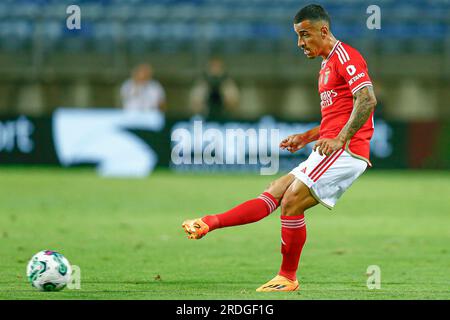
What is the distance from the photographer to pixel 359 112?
7.45 metres

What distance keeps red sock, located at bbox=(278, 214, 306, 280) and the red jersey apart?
678 millimetres

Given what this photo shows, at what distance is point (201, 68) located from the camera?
23375 mm

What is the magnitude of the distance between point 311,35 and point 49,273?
263 cm

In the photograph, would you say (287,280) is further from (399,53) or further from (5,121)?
(399,53)

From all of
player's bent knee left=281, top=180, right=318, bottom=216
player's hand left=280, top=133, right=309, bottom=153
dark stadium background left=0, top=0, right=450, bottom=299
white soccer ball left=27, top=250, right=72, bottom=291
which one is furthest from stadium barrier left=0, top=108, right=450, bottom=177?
white soccer ball left=27, top=250, right=72, bottom=291

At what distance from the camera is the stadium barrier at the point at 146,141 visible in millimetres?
20219

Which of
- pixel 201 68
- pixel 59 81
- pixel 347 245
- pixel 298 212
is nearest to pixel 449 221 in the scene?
pixel 347 245

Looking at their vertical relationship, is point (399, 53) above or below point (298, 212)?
above

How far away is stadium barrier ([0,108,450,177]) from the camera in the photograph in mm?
20219

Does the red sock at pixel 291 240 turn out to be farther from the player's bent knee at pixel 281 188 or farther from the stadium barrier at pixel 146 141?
the stadium barrier at pixel 146 141

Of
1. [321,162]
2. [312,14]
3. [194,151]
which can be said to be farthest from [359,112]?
[194,151]

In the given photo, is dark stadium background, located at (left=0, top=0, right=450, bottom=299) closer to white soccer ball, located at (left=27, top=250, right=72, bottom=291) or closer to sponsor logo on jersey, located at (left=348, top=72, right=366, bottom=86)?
white soccer ball, located at (left=27, top=250, right=72, bottom=291)
